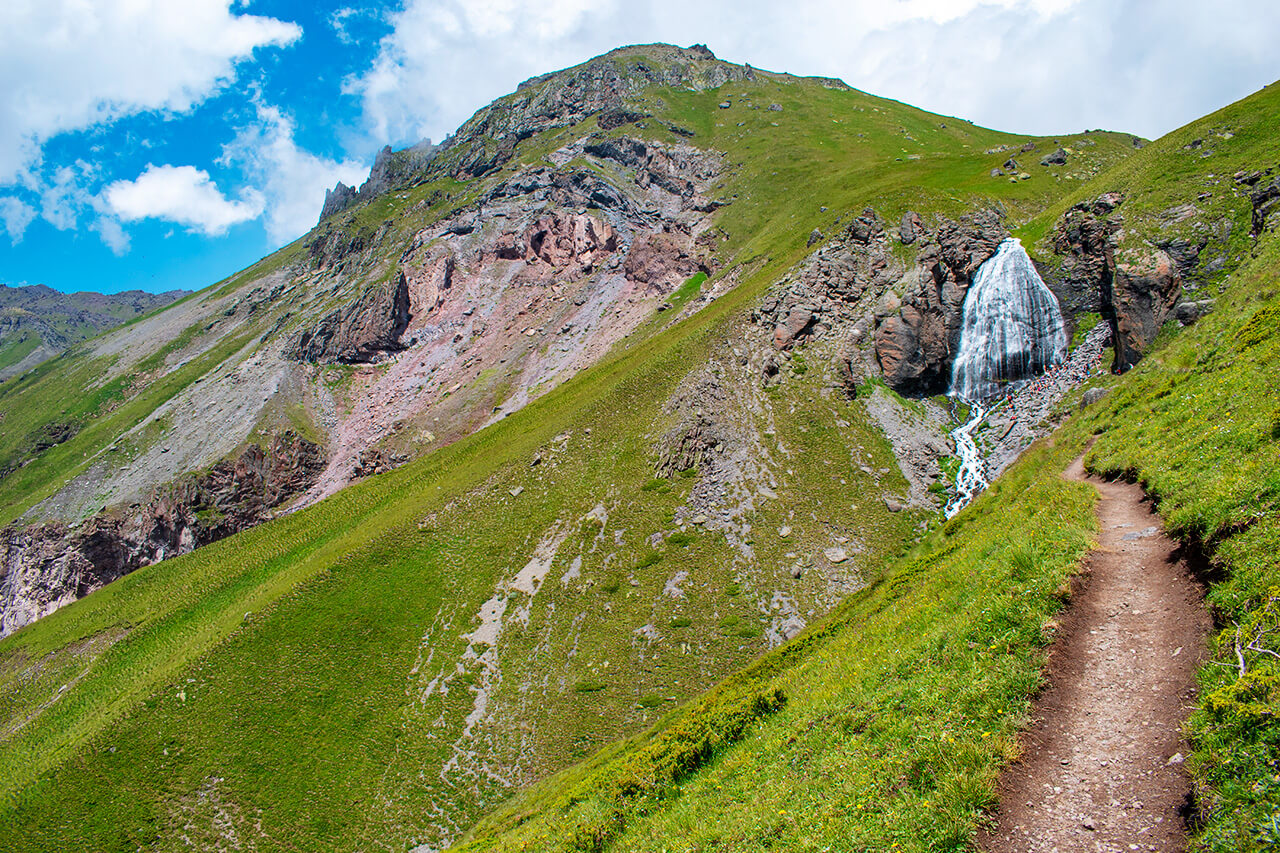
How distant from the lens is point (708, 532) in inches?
1619

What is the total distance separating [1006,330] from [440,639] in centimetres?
5370

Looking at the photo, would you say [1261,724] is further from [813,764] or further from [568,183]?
[568,183]

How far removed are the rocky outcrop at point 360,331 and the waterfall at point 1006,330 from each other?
98.8 m

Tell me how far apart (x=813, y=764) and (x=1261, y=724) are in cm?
770

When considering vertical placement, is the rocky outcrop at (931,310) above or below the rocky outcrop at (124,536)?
below

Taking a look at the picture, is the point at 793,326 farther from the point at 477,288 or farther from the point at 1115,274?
the point at 477,288

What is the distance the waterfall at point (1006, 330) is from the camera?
160 feet

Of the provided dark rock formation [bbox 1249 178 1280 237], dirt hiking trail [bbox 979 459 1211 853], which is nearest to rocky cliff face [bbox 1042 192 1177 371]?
dark rock formation [bbox 1249 178 1280 237]

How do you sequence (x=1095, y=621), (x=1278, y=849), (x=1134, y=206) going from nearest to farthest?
1. (x=1278, y=849)
2. (x=1095, y=621)
3. (x=1134, y=206)

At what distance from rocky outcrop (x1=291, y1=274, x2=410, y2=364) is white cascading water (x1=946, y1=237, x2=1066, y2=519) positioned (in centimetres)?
9878

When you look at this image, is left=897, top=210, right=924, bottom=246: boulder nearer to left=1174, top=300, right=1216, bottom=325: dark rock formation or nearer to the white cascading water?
the white cascading water

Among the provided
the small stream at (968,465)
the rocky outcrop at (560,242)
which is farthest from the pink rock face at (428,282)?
the small stream at (968,465)

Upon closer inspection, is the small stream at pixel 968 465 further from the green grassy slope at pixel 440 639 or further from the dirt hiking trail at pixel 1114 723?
the dirt hiking trail at pixel 1114 723

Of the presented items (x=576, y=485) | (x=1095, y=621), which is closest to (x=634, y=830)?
(x=1095, y=621)
